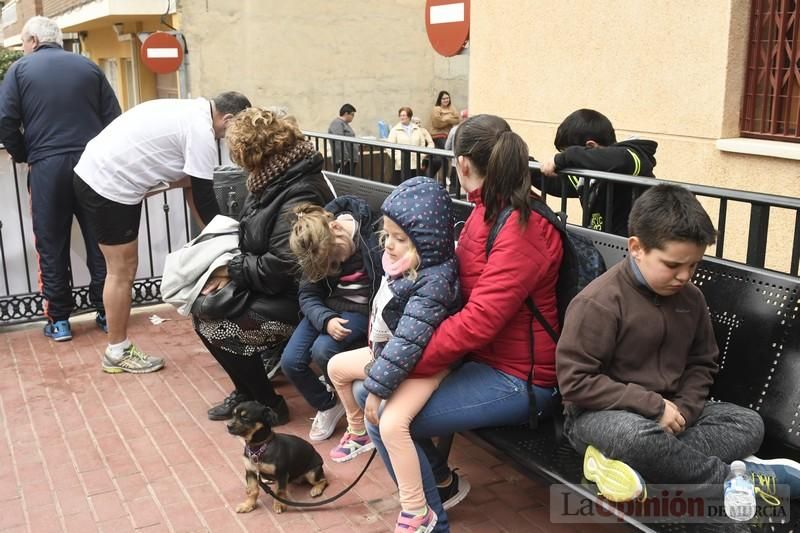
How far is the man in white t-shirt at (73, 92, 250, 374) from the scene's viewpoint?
16.6 feet

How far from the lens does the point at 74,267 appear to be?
6.58 m

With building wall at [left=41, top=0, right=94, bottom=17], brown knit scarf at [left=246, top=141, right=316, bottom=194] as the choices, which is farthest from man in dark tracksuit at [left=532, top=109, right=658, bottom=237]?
building wall at [left=41, top=0, right=94, bottom=17]

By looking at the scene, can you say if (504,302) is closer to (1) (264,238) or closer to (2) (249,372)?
(1) (264,238)

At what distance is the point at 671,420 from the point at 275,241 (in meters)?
2.25

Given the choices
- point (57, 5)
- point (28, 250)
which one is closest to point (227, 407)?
point (28, 250)

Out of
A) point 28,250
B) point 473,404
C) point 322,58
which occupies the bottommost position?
point 28,250

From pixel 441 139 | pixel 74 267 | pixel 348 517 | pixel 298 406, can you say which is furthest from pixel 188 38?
pixel 348 517

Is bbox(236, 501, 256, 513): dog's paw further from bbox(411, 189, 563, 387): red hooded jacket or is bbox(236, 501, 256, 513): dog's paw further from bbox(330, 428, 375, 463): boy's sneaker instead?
bbox(411, 189, 563, 387): red hooded jacket

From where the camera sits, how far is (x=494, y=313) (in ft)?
9.90

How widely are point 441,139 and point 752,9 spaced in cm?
1180

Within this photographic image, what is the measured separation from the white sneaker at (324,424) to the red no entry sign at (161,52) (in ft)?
43.7

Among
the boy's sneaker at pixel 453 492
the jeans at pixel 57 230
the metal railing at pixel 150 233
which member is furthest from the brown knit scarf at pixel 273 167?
the jeans at pixel 57 230

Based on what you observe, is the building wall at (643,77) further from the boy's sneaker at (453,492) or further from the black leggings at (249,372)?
the black leggings at (249,372)

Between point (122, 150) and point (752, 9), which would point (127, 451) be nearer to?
point (122, 150)
